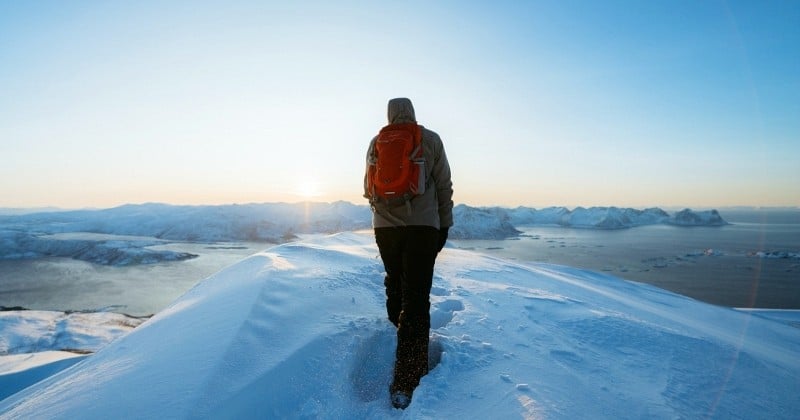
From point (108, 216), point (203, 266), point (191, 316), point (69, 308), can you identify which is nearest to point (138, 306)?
point (69, 308)

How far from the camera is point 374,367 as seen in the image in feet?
8.02

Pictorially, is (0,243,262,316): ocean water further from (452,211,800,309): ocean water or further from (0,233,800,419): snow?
(452,211,800,309): ocean water

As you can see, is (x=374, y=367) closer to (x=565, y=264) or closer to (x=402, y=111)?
(x=402, y=111)

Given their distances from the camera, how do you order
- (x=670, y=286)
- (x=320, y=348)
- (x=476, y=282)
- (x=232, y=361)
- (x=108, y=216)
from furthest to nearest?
(x=108, y=216) < (x=670, y=286) < (x=476, y=282) < (x=320, y=348) < (x=232, y=361)

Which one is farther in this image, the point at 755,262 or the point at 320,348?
the point at 755,262

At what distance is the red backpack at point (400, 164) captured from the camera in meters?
2.37

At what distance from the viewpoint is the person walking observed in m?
2.32

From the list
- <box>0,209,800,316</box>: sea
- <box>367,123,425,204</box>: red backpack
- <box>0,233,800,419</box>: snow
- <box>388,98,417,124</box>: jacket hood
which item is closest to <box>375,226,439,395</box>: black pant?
<box>0,233,800,419</box>: snow

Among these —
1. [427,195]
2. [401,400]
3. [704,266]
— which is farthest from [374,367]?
[704,266]

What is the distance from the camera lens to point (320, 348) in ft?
7.68

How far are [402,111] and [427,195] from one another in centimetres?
64

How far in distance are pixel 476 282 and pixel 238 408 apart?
11.1 feet

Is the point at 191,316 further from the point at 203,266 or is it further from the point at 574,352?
the point at 203,266

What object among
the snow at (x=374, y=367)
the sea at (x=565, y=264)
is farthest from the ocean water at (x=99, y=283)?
the snow at (x=374, y=367)
